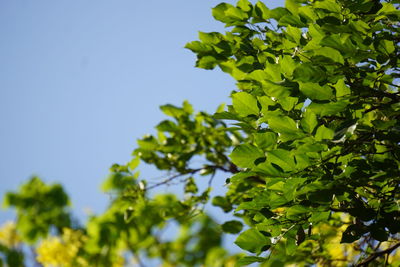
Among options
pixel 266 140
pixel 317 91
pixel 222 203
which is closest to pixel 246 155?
pixel 266 140

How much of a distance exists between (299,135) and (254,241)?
0.47 metres

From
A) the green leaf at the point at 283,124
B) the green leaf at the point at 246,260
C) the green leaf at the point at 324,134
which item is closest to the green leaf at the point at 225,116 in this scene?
the green leaf at the point at 283,124

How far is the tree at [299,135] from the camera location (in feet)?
3.85

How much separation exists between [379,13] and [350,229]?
805 mm

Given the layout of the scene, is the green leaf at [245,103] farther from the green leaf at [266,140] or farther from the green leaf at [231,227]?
the green leaf at [231,227]

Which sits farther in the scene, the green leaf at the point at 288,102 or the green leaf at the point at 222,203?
the green leaf at the point at 222,203

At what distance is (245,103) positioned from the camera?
1.34 m

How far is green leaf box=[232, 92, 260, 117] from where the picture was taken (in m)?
1.33

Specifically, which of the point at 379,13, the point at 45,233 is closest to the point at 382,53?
the point at 379,13

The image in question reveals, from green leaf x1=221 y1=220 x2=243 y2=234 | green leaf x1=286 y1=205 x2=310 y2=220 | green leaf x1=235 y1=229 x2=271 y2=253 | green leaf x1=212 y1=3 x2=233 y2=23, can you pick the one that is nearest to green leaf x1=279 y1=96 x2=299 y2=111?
green leaf x1=286 y1=205 x2=310 y2=220

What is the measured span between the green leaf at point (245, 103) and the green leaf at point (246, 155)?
0.52 feet

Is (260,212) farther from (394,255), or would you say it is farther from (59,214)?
(59,214)

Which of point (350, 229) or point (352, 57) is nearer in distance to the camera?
point (352, 57)

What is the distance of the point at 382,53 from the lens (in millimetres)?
1256
